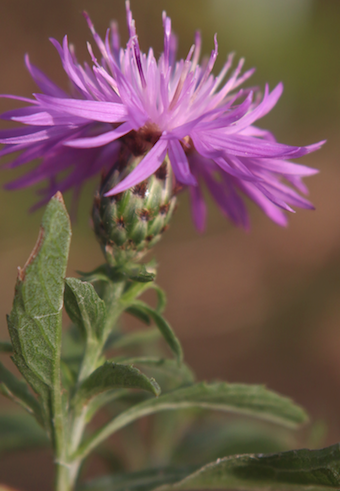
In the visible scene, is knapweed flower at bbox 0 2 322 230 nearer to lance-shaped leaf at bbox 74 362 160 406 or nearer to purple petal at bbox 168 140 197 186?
purple petal at bbox 168 140 197 186

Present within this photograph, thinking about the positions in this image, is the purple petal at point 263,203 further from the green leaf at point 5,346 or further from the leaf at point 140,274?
the green leaf at point 5,346

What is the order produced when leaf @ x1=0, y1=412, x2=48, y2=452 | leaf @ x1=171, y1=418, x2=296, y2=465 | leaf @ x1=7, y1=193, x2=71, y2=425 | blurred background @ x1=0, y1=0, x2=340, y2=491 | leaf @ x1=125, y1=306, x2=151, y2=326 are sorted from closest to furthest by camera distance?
leaf @ x1=7, y1=193, x2=71, y2=425 < leaf @ x1=125, y1=306, x2=151, y2=326 < leaf @ x1=0, y1=412, x2=48, y2=452 < leaf @ x1=171, y1=418, x2=296, y2=465 < blurred background @ x1=0, y1=0, x2=340, y2=491

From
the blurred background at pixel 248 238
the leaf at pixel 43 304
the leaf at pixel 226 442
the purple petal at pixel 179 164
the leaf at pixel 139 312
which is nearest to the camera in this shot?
the leaf at pixel 43 304

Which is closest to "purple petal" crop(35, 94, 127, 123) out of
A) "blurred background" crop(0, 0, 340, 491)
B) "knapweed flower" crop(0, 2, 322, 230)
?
"knapweed flower" crop(0, 2, 322, 230)

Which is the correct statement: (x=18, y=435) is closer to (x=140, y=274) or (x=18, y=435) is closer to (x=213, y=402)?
(x=213, y=402)

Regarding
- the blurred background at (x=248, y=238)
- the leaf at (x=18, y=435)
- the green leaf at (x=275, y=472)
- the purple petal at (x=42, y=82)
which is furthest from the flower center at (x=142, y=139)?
the blurred background at (x=248, y=238)

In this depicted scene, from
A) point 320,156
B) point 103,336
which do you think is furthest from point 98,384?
point 320,156
